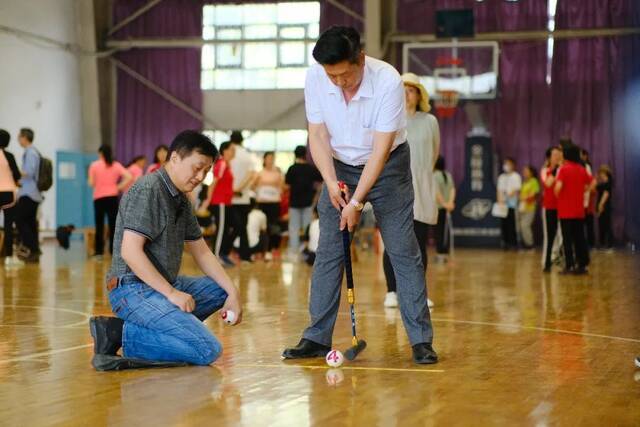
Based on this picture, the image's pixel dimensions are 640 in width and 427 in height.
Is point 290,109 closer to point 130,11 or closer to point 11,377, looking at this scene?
point 130,11

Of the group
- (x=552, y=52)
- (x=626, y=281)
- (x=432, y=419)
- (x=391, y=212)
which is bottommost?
(x=626, y=281)

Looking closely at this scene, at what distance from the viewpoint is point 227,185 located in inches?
516

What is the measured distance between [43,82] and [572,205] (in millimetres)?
11713

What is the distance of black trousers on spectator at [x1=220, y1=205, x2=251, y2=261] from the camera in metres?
13.2

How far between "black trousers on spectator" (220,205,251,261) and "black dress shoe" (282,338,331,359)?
7998 mm

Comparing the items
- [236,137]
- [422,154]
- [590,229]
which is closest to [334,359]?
[422,154]

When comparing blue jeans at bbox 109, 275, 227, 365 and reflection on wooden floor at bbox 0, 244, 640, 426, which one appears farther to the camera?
blue jeans at bbox 109, 275, 227, 365

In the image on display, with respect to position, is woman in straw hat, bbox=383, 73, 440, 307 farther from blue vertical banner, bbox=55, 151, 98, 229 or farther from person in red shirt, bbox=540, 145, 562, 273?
blue vertical banner, bbox=55, 151, 98, 229

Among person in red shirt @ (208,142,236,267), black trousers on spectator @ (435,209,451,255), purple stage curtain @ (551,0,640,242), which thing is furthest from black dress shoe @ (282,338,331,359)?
purple stage curtain @ (551,0,640,242)

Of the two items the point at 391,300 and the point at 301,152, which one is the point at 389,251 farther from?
the point at 301,152

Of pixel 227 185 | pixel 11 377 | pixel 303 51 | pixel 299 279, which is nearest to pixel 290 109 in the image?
pixel 303 51

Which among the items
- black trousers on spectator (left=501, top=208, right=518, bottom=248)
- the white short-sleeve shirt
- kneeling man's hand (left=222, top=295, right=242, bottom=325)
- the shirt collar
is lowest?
black trousers on spectator (left=501, top=208, right=518, bottom=248)

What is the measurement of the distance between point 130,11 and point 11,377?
18.9 m

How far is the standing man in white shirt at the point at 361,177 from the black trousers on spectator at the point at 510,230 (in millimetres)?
15069
